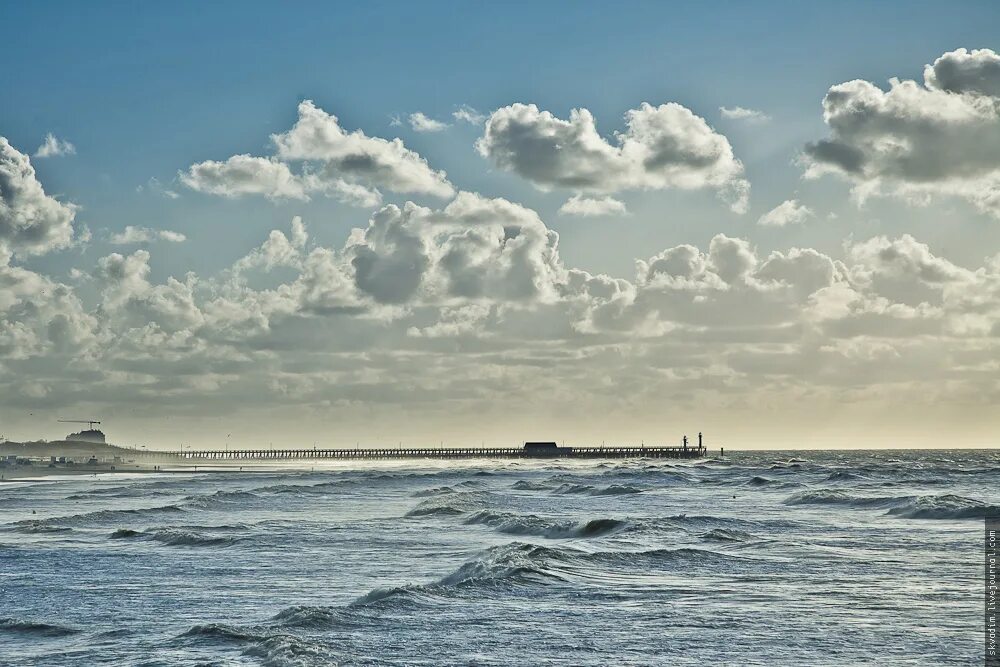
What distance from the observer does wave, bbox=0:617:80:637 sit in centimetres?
2628

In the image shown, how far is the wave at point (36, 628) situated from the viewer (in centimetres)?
2628

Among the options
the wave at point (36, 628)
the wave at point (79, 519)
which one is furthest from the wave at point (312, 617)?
the wave at point (79, 519)

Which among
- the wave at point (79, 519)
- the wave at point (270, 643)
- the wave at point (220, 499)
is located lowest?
the wave at point (220, 499)

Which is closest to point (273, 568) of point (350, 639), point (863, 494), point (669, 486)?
point (350, 639)

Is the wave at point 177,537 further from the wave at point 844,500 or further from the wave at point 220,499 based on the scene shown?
the wave at point 844,500

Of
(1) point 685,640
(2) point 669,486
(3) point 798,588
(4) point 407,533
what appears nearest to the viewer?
(1) point 685,640

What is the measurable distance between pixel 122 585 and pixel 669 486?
274ft

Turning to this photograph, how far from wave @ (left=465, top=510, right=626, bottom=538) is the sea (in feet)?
0.56

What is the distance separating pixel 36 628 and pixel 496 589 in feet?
42.8

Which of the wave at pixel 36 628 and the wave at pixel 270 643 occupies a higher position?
the wave at pixel 270 643

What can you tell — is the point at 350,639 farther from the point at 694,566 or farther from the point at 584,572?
the point at 694,566

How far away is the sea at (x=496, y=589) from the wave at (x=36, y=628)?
0.31 feet

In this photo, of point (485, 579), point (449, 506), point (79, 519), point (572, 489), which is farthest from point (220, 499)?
point (485, 579)

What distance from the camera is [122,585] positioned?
34.8m
